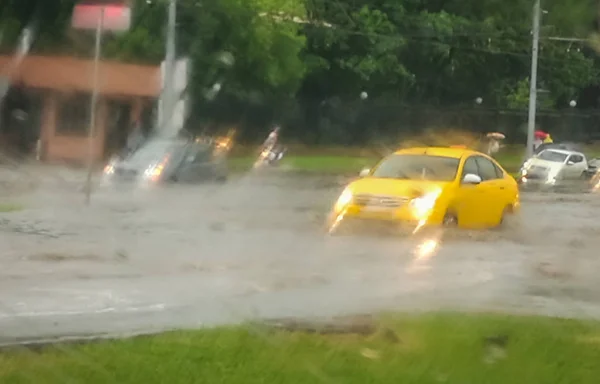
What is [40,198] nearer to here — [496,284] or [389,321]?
[496,284]

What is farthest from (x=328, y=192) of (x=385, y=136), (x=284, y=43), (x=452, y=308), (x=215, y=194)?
(x=452, y=308)

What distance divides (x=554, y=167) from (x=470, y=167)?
1934 cm

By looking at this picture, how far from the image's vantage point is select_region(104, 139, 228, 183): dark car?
21.6m

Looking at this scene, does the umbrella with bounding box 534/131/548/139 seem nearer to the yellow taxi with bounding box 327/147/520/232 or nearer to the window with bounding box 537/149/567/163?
the window with bounding box 537/149/567/163

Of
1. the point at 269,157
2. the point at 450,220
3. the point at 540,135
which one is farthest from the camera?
the point at 540,135

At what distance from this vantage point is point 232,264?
13750mm

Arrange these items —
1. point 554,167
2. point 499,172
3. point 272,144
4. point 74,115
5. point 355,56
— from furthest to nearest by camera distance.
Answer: point 355,56 → point 554,167 → point 272,144 → point 499,172 → point 74,115

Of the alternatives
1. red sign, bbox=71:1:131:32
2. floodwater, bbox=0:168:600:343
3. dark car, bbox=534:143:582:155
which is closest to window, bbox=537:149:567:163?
dark car, bbox=534:143:582:155

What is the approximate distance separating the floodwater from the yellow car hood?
24.4 inches

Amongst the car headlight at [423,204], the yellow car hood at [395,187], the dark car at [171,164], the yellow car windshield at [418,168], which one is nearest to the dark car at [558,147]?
the dark car at [171,164]

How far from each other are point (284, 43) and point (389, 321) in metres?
22.4

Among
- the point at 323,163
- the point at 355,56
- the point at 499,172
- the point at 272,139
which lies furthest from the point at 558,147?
the point at 499,172

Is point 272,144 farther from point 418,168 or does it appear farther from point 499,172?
point 418,168

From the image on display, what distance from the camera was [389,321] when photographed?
9.16 metres
